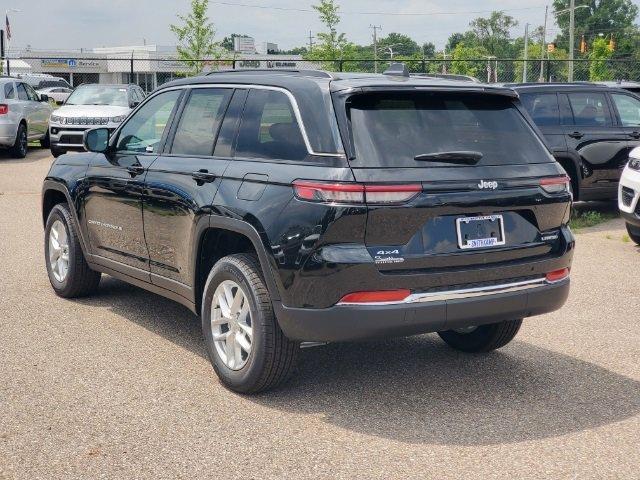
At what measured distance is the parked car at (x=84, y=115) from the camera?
851 inches

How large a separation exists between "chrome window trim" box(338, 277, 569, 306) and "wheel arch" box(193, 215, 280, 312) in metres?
0.51

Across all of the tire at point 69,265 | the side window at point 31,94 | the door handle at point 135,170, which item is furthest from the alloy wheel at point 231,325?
the side window at point 31,94

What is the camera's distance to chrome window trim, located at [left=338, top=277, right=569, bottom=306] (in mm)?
4785

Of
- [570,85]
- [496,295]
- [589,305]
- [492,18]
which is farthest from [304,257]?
[492,18]

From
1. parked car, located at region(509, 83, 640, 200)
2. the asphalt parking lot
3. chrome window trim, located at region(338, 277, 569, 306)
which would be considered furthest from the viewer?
parked car, located at region(509, 83, 640, 200)

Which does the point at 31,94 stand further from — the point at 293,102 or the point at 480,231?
the point at 480,231

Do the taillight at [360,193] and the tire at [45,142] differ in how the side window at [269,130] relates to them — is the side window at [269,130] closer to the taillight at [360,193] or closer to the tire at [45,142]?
the taillight at [360,193]

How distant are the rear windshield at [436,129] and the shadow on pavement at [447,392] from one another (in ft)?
4.34

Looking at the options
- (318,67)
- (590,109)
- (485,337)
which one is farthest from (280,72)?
(318,67)

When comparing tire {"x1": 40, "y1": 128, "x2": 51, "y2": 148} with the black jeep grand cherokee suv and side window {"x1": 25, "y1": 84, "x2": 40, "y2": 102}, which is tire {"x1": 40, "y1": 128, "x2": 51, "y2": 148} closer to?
side window {"x1": 25, "y1": 84, "x2": 40, "y2": 102}

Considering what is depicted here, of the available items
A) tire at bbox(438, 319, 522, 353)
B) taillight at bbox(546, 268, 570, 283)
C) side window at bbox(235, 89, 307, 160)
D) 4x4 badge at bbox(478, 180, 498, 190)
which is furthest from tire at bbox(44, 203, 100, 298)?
taillight at bbox(546, 268, 570, 283)

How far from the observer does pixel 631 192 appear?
1016cm

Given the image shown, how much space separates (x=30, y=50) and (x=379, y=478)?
105 meters

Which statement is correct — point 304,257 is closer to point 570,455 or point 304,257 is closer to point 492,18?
point 570,455
